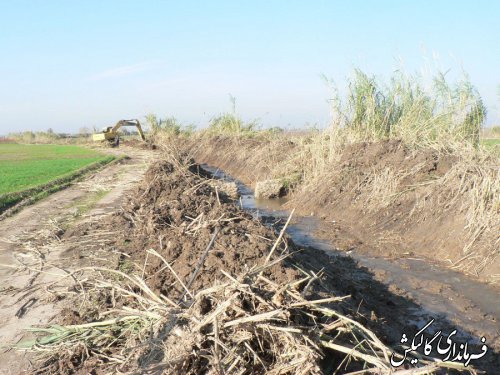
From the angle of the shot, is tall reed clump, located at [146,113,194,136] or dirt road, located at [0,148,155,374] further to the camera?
tall reed clump, located at [146,113,194,136]

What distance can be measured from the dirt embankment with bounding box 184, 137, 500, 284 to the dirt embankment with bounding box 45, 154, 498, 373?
1.94 m

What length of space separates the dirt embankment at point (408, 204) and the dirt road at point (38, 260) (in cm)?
491

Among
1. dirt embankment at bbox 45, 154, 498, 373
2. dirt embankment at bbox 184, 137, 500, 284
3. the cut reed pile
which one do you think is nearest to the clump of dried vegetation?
dirt embankment at bbox 184, 137, 500, 284

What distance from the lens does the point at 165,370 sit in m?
3.21

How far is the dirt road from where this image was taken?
4707 mm

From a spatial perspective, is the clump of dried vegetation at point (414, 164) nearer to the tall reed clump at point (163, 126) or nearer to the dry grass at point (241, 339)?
the dry grass at point (241, 339)

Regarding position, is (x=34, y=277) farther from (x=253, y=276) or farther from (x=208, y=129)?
(x=208, y=129)

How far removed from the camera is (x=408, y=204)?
9656mm

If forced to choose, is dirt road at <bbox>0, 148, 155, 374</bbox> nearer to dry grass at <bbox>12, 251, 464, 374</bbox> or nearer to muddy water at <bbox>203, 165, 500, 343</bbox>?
dry grass at <bbox>12, 251, 464, 374</bbox>

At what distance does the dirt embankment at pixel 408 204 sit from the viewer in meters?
7.60

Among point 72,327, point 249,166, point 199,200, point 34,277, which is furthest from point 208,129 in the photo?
point 72,327

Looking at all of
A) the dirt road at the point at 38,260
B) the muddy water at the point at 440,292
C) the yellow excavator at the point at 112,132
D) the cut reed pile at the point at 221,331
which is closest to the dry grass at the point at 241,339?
the cut reed pile at the point at 221,331

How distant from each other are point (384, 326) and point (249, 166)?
15.0 metres

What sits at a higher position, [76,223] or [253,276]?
[253,276]
